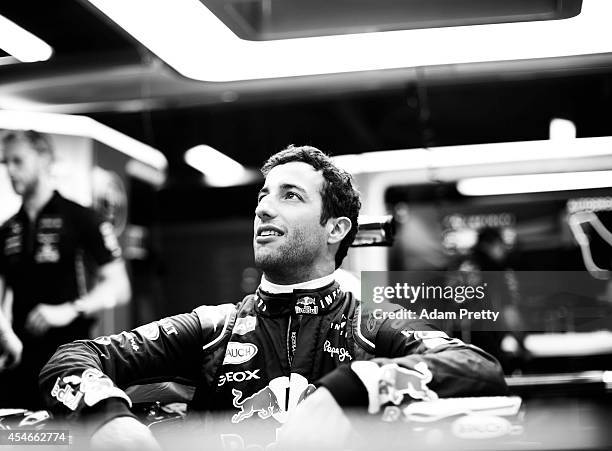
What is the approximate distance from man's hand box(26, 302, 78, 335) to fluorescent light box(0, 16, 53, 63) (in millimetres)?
923

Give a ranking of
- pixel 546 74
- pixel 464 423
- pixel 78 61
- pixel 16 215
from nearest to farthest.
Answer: pixel 464 423 → pixel 546 74 → pixel 16 215 → pixel 78 61

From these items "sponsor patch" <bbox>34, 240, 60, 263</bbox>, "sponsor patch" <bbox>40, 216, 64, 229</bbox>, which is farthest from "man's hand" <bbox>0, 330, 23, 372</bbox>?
"sponsor patch" <bbox>40, 216, 64, 229</bbox>

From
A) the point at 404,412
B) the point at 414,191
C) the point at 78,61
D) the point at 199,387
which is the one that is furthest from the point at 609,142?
the point at 78,61

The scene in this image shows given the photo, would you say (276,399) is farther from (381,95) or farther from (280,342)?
(381,95)

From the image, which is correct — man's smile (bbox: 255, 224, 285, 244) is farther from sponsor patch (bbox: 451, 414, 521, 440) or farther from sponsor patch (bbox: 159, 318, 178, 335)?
sponsor patch (bbox: 451, 414, 521, 440)

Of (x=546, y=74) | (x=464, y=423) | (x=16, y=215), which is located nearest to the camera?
(x=464, y=423)

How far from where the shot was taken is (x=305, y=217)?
204cm

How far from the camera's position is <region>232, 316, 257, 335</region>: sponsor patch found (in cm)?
205

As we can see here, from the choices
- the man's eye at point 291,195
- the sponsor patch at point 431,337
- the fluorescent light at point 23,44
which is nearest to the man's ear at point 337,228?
the man's eye at point 291,195

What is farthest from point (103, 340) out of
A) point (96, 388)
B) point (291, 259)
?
point (291, 259)

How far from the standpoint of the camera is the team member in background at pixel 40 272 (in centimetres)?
235

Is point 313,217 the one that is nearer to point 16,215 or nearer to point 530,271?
point 530,271

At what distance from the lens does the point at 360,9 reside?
219 centimetres

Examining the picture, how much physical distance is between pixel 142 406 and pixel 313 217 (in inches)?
28.3
